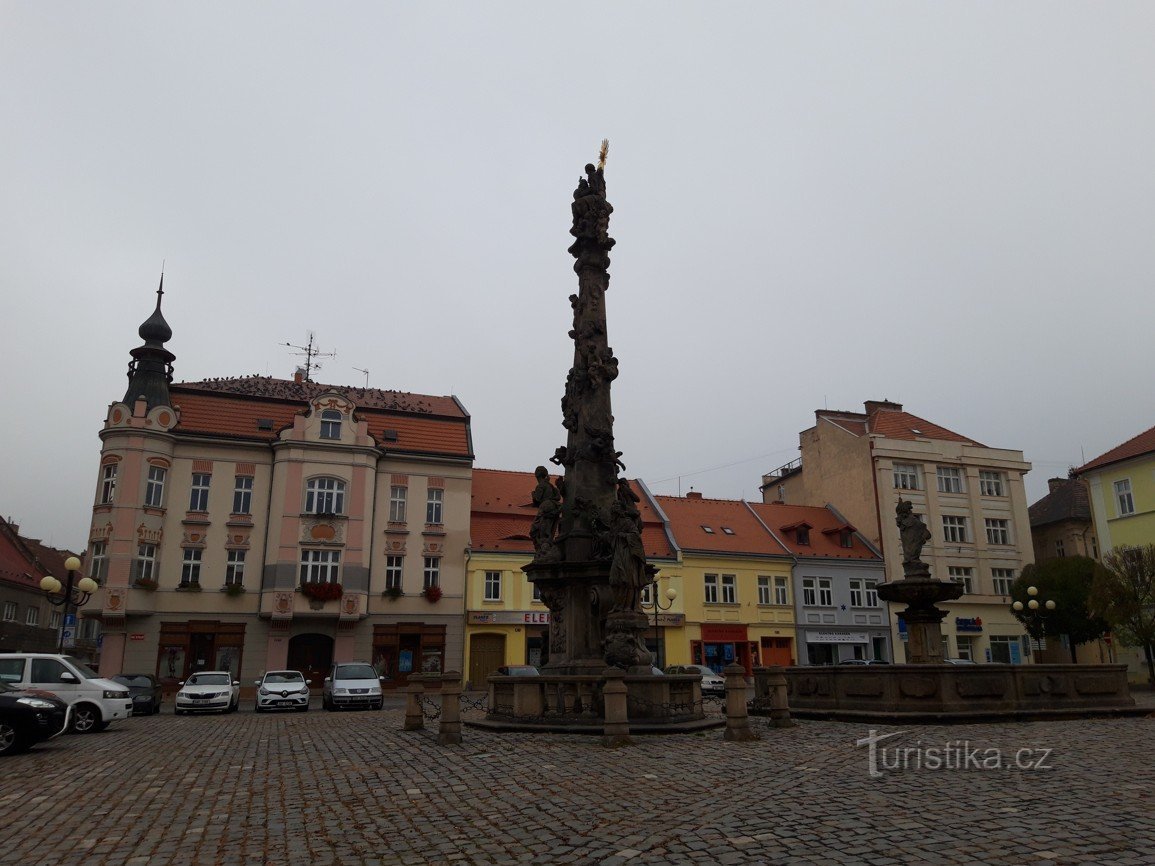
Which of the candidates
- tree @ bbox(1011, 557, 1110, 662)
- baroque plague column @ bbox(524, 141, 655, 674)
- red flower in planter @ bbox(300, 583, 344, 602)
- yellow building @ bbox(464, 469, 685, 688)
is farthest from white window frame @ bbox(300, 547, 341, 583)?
tree @ bbox(1011, 557, 1110, 662)

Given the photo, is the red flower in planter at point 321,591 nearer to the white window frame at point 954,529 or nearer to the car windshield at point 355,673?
the car windshield at point 355,673

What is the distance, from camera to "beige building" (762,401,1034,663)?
45750 mm

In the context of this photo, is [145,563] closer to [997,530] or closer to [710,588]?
[710,588]

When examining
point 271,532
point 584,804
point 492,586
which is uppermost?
point 271,532

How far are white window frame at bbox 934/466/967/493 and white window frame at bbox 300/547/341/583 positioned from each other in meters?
32.2

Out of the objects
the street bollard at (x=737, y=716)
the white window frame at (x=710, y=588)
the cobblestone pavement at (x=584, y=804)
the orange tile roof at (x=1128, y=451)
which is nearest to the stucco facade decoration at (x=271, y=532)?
the white window frame at (x=710, y=588)

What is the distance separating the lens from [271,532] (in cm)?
3744

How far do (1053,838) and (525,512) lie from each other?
3766 cm

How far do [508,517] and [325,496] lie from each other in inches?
358

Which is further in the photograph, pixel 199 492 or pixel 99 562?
pixel 199 492

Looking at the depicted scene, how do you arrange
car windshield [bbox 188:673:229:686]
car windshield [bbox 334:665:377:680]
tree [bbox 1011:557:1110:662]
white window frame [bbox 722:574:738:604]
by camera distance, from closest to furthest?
car windshield [bbox 188:673:229:686] → car windshield [bbox 334:665:377:680] → tree [bbox 1011:557:1110:662] → white window frame [bbox 722:574:738:604]

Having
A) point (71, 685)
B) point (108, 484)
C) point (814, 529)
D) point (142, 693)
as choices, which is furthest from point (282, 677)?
point (814, 529)

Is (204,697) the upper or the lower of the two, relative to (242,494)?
lower

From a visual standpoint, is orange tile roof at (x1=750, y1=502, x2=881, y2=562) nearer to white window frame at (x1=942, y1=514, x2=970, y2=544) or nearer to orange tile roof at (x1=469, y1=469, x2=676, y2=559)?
white window frame at (x1=942, y1=514, x2=970, y2=544)
